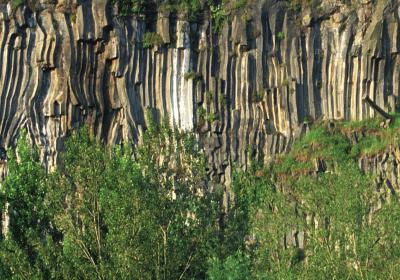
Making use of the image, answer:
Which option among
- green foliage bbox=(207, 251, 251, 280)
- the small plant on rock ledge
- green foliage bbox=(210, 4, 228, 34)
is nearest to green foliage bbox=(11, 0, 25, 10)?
the small plant on rock ledge

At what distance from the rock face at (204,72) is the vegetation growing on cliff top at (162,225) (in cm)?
1027

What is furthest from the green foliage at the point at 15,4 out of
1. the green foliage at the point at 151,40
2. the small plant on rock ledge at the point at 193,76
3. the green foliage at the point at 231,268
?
the green foliage at the point at 231,268

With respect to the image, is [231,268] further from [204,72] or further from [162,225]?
[204,72]

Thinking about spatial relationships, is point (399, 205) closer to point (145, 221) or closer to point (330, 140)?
point (145, 221)

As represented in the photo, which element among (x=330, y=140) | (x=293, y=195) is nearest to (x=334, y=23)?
(x=330, y=140)

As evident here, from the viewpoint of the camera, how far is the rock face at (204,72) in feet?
143

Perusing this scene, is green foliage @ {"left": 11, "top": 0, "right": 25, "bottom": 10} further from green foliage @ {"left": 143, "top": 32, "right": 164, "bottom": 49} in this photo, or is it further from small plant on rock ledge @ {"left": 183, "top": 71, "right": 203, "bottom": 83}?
small plant on rock ledge @ {"left": 183, "top": 71, "right": 203, "bottom": 83}

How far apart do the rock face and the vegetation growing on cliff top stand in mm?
10273

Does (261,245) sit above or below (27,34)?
below

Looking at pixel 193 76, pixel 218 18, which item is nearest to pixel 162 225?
pixel 193 76

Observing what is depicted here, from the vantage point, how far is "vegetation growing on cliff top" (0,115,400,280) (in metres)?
28.8

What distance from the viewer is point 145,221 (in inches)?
1141

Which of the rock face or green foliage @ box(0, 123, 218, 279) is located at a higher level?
the rock face

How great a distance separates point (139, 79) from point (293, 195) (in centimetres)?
735
